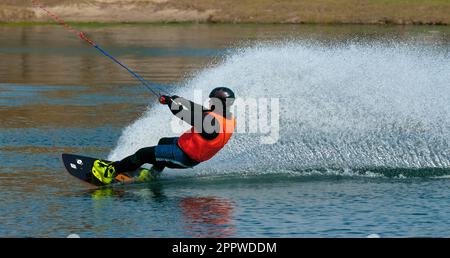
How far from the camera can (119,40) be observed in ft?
163

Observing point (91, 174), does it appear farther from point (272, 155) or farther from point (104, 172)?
point (272, 155)

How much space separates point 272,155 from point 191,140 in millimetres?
2933

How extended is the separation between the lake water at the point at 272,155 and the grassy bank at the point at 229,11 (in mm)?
28924

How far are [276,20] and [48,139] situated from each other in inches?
1563

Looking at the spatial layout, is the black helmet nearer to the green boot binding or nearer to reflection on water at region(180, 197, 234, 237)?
reflection on water at region(180, 197, 234, 237)

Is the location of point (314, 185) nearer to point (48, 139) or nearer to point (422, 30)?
point (48, 139)

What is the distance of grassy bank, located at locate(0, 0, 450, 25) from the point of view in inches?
2308

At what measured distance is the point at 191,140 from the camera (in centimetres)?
1582

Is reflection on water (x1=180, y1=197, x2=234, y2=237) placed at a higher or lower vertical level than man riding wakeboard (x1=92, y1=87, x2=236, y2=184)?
lower

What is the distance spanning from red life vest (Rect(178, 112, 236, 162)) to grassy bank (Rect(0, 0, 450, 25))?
42899mm

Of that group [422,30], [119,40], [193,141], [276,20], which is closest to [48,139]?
[193,141]

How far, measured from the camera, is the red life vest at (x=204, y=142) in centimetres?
1570

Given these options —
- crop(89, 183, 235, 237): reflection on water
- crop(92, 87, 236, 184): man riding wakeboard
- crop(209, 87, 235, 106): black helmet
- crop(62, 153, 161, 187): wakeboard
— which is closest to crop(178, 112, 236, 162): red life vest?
crop(92, 87, 236, 184): man riding wakeboard

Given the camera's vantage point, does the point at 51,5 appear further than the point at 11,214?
Yes
